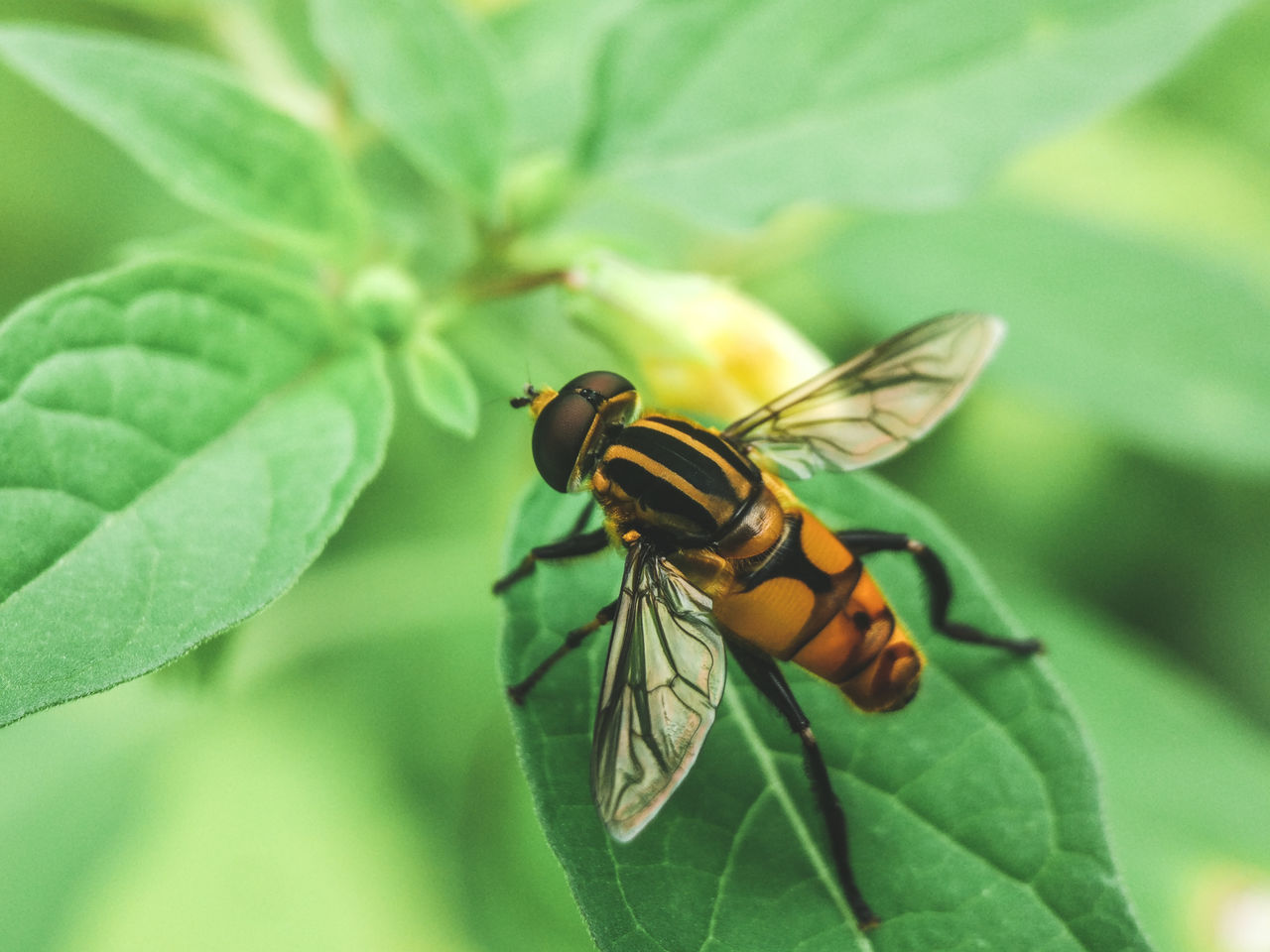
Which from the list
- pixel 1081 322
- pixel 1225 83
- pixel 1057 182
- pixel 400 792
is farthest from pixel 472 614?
pixel 1225 83

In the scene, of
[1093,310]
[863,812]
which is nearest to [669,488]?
[863,812]

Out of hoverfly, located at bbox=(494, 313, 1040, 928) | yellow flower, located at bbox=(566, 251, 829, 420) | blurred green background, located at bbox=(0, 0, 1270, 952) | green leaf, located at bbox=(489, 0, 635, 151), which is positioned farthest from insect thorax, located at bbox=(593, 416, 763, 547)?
green leaf, located at bbox=(489, 0, 635, 151)

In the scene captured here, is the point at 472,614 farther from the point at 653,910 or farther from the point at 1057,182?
the point at 1057,182

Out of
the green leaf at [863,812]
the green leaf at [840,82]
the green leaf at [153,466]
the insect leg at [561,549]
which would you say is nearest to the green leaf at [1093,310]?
the green leaf at [840,82]

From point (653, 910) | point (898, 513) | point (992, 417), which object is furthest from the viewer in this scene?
point (992, 417)

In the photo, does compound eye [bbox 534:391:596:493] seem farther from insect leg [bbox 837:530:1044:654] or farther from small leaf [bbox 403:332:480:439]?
insect leg [bbox 837:530:1044:654]

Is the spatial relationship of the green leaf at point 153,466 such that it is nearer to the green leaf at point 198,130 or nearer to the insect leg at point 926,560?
the green leaf at point 198,130
